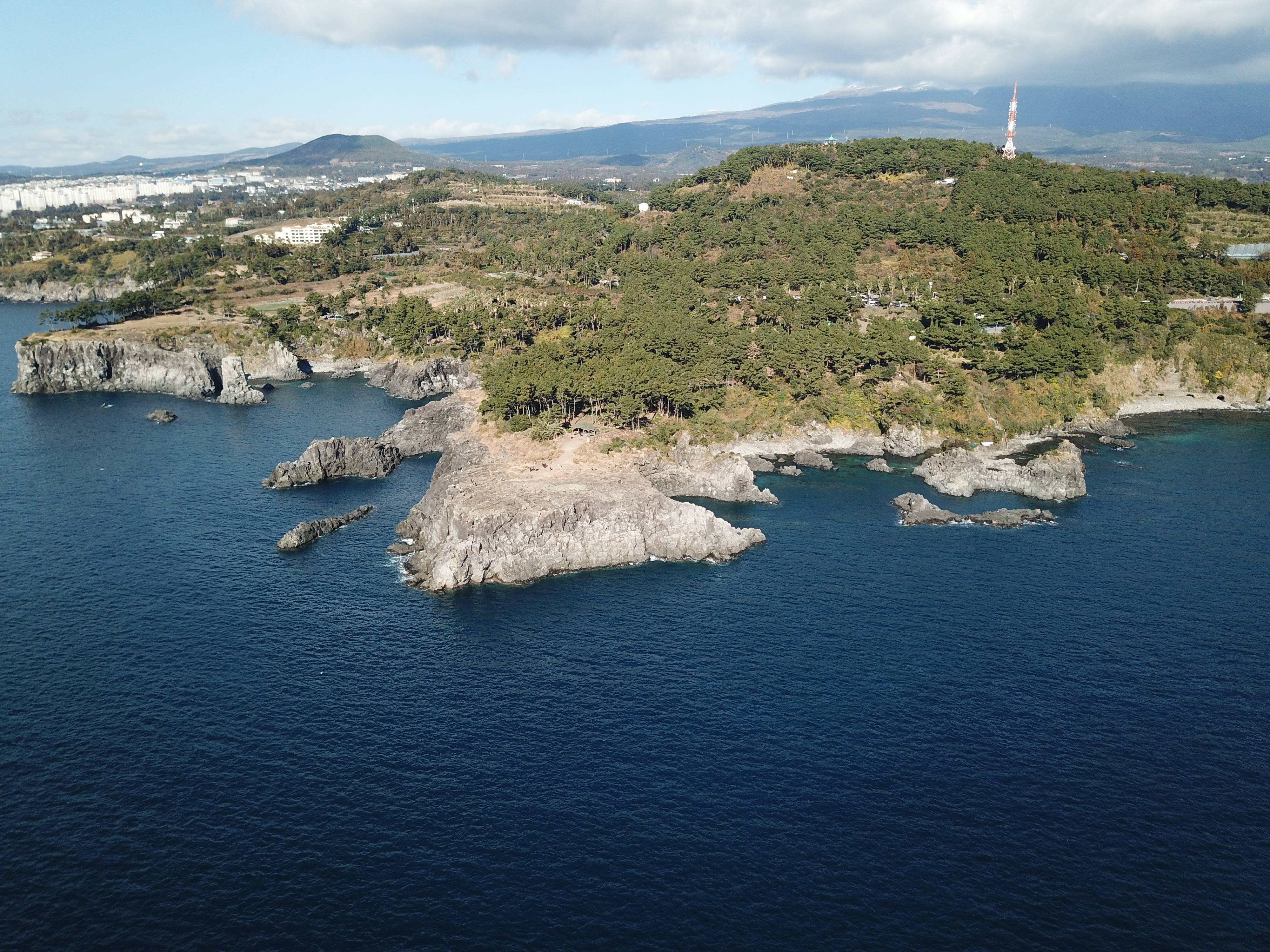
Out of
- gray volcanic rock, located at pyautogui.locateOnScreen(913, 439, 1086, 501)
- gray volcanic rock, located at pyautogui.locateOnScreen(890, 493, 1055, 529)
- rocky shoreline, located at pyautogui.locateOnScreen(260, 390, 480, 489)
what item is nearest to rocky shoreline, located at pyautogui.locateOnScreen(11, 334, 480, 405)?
rocky shoreline, located at pyautogui.locateOnScreen(260, 390, 480, 489)

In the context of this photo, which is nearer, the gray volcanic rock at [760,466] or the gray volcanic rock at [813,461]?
the gray volcanic rock at [760,466]

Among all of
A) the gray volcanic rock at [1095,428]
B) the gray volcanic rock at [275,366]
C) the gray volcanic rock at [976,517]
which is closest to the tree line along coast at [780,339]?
the gray volcanic rock at [1095,428]

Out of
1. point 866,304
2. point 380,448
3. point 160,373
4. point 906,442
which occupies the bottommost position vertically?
point 906,442

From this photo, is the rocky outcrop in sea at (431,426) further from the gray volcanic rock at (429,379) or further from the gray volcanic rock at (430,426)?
the gray volcanic rock at (429,379)

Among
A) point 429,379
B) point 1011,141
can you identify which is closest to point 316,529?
point 429,379

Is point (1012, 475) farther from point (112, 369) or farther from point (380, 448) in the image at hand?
point (112, 369)

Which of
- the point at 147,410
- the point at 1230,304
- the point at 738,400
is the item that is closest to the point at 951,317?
the point at 738,400

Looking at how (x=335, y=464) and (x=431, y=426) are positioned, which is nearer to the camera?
(x=335, y=464)
